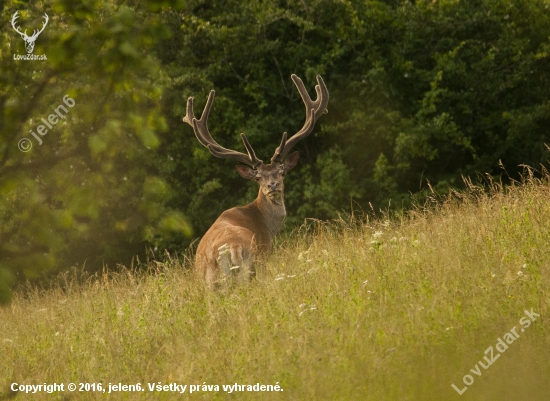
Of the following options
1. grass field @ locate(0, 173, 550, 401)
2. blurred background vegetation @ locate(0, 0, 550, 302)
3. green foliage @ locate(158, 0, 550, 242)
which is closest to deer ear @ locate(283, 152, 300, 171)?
grass field @ locate(0, 173, 550, 401)

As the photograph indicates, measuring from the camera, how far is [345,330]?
5.23 m

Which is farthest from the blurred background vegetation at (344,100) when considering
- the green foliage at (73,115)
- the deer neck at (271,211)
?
the green foliage at (73,115)

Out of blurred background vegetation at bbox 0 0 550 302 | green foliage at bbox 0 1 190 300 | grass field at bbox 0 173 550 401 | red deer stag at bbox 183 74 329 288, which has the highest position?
blurred background vegetation at bbox 0 0 550 302

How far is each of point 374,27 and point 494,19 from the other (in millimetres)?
2261

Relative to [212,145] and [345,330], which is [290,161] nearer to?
[212,145]

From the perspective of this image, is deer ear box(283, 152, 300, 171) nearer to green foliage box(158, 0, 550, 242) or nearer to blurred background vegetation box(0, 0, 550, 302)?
blurred background vegetation box(0, 0, 550, 302)

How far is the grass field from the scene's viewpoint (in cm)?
483

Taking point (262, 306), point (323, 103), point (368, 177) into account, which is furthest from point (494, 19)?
point (262, 306)

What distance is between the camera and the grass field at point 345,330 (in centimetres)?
483

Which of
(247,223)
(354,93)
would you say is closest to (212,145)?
(247,223)

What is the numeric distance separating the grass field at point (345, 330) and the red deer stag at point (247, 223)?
0.21m

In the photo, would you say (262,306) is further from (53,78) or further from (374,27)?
(374,27)

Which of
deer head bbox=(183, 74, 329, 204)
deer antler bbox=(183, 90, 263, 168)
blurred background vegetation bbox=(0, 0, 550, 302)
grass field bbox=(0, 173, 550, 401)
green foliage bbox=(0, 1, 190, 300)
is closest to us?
green foliage bbox=(0, 1, 190, 300)

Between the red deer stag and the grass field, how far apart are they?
21 centimetres
